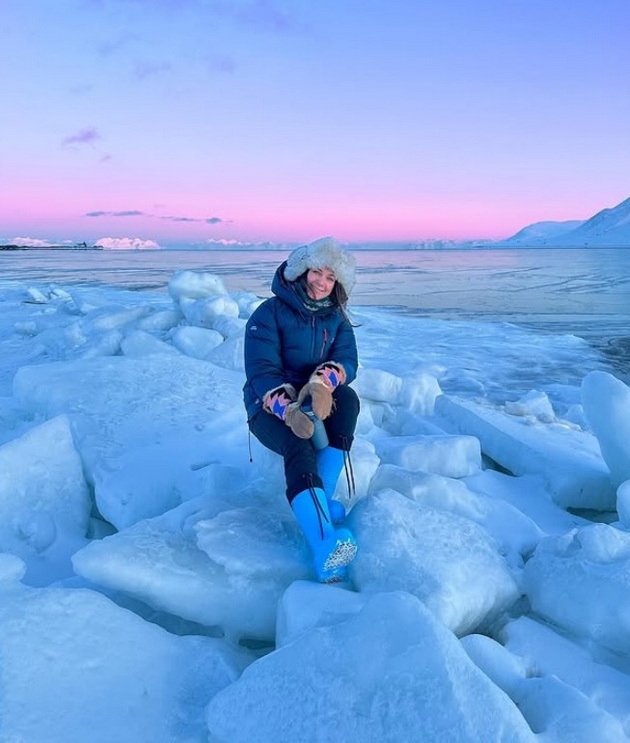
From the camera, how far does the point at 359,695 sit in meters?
1.38

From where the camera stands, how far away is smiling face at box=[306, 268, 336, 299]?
2.61 m

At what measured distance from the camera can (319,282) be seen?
2.62 metres

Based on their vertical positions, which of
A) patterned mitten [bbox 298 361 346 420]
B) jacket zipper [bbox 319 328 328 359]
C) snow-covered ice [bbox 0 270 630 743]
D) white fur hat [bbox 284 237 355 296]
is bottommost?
snow-covered ice [bbox 0 270 630 743]

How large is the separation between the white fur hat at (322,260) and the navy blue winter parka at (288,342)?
73 mm

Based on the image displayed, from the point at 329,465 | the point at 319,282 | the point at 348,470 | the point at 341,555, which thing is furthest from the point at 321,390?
the point at 341,555

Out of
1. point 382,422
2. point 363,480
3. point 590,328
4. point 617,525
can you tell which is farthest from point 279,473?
point 590,328

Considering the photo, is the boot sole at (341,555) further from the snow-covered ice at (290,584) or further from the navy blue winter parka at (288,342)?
the navy blue winter parka at (288,342)

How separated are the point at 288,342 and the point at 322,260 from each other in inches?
16.3

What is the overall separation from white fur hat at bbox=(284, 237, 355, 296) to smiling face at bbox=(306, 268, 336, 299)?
0.9 inches

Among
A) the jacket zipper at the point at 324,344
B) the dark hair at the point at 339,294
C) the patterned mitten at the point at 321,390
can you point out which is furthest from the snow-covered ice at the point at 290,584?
the dark hair at the point at 339,294

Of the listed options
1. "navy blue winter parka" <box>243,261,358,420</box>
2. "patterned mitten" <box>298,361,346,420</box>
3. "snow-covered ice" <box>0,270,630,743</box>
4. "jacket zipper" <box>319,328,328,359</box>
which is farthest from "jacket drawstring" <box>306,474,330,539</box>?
"jacket zipper" <box>319,328,328,359</box>

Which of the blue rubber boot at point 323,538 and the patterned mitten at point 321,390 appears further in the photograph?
the patterned mitten at point 321,390

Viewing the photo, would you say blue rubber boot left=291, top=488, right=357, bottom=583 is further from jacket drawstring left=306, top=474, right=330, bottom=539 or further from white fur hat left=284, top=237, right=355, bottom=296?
white fur hat left=284, top=237, right=355, bottom=296

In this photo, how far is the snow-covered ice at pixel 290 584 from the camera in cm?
142
